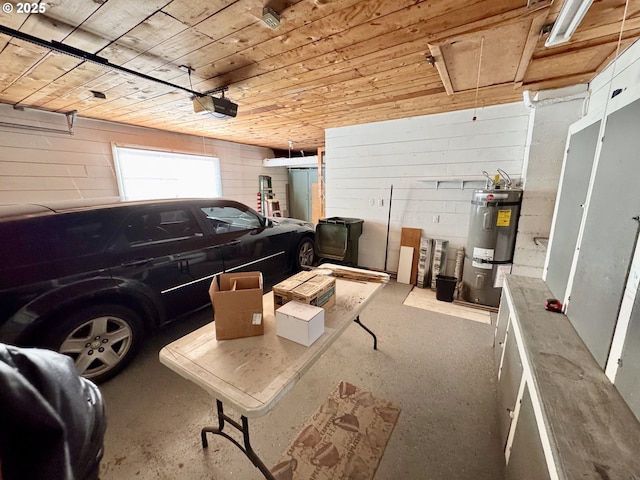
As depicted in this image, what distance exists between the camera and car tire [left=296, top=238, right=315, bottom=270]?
3.91 m

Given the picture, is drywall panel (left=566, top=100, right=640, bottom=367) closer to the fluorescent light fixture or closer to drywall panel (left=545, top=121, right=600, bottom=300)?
drywall panel (left=545, top=121, right=600, bottom=300)

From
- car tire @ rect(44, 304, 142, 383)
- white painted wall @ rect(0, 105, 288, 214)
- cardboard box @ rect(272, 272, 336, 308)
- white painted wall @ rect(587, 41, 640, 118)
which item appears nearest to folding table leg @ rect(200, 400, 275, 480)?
cardboard box @ rect(272, 272, 336, 308)

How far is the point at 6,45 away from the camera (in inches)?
68.8

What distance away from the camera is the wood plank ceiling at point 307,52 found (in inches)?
56.5

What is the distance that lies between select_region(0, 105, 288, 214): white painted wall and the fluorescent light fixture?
200 inches

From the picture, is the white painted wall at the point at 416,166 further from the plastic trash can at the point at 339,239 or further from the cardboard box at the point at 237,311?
the cardboard box at the point at 237,311

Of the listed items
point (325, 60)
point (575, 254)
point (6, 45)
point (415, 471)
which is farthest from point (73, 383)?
point (6, 45)

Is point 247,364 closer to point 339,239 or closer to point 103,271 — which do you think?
point 103,271

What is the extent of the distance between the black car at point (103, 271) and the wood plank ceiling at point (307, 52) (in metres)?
1.16

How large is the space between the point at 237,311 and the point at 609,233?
1684 millimetres

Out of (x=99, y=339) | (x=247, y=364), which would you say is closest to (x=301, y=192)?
(x=99, y=339)

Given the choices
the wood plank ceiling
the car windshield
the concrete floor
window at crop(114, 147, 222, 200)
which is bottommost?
the concrete floor

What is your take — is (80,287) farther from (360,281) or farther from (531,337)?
(531,337)

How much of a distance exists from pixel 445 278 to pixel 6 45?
4548 mm
